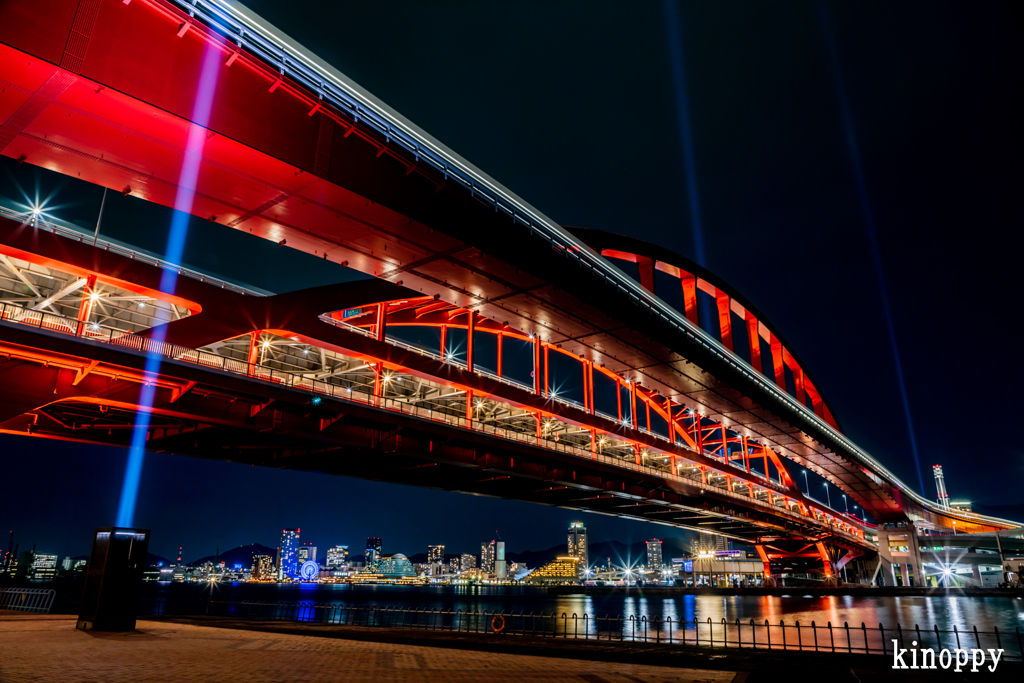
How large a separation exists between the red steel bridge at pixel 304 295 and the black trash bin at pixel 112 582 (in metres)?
5.47

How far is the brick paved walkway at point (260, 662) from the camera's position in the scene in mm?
11383

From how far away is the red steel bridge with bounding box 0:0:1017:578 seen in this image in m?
12.0

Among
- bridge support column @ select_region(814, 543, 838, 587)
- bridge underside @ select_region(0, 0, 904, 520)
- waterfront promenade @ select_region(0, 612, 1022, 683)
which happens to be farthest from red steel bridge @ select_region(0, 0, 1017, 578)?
bridge support column @ select_region(814, 543, 838, 587)

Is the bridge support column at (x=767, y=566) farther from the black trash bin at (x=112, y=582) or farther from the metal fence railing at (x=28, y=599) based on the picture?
the black trash bin at (x=112, y=582)

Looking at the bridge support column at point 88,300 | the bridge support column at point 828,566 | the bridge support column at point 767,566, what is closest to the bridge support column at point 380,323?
the bridge support column at point 88,300

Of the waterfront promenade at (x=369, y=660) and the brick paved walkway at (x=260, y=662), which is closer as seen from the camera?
the brick paved walkway at (x=260, y=662)

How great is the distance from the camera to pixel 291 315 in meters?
26.6

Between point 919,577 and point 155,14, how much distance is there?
380 feet

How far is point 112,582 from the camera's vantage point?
754 inches

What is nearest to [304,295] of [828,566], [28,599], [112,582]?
[112,582]

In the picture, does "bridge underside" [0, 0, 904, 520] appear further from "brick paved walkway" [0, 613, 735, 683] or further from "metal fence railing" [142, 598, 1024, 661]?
"metal fence railing" [142, 598, 1024, 661]

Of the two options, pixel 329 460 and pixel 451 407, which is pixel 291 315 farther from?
pixel 451 407

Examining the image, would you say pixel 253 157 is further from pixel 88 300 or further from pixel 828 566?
pixel 828 566

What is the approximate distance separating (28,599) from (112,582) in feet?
55.6
